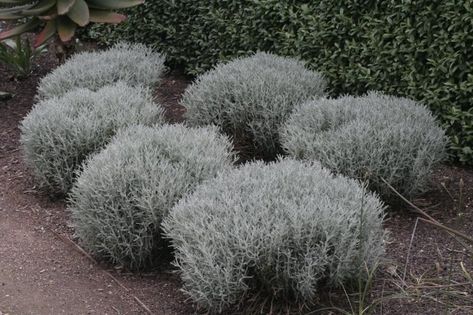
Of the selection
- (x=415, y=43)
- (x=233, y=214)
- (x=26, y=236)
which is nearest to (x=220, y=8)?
(x=415, y=43)

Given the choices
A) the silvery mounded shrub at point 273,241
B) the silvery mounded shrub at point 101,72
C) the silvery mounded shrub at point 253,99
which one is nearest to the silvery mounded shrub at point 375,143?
the silvery mounded shrub at point 253,99

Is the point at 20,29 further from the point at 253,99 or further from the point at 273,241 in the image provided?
the point at 273,241

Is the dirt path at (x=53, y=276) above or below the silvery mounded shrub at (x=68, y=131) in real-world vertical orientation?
below

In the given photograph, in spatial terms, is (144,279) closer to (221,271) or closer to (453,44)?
(221,271)

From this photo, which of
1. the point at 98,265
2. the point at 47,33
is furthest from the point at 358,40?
the point at 98,265

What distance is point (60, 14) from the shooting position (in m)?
6.26

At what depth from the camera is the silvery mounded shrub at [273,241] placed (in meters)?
3.32

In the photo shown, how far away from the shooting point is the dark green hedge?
16.7 ft

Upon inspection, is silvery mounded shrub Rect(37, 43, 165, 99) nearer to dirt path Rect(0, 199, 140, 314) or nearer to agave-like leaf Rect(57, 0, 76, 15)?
agave-like leaf Rect(57, 0, 76, 15)

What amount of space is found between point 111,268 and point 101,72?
239 centimetres

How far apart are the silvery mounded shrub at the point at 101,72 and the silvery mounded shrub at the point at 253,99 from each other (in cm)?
74

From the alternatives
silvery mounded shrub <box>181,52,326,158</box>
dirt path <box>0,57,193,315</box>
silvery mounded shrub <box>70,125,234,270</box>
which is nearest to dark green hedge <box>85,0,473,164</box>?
silvery mounded shrub <box>181,52,326,158</box>

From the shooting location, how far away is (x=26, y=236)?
4449 mm

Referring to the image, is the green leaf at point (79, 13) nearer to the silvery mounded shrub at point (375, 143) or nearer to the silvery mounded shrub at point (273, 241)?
the silvery mounded shrub at point (375, 143)
